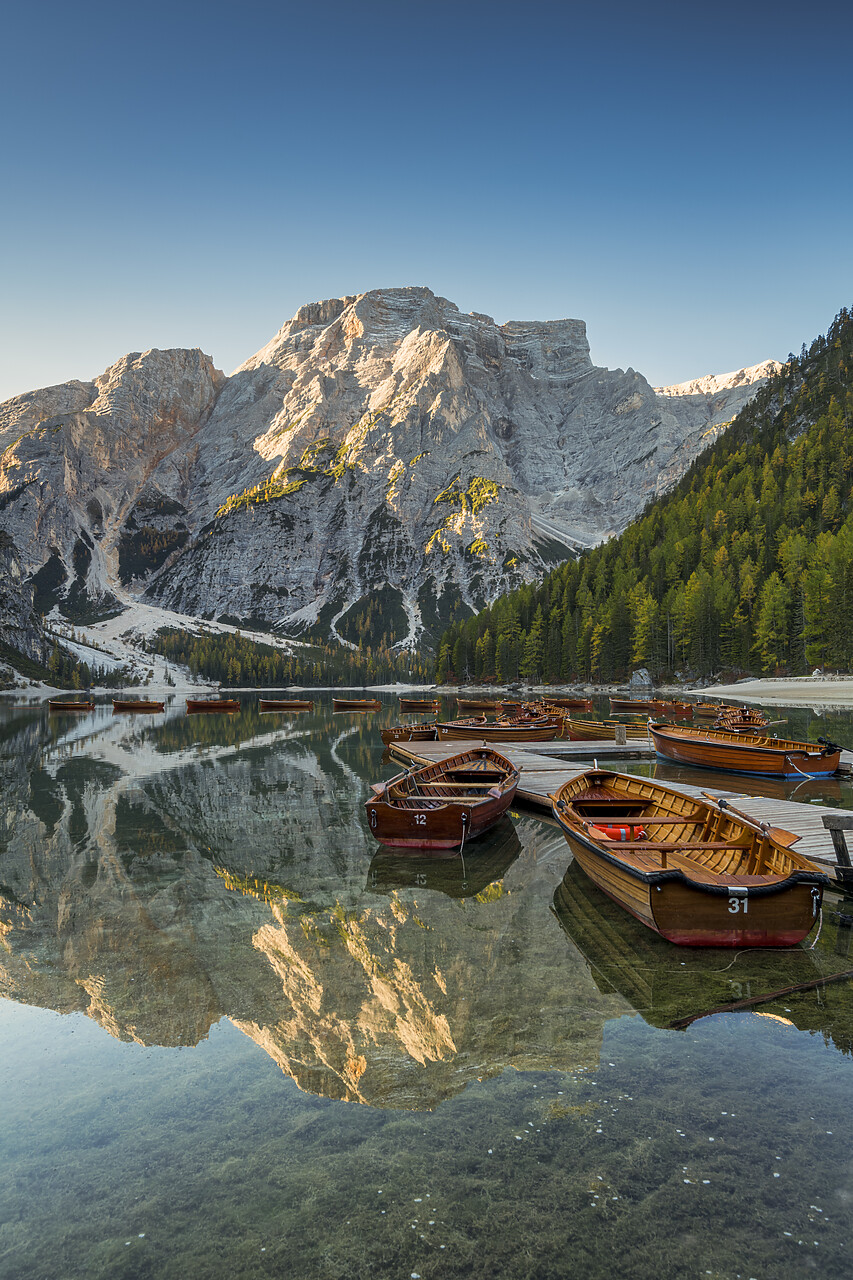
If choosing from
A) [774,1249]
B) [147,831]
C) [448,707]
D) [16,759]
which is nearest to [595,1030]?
[774,1249]

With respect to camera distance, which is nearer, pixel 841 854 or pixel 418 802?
pixel 841 854

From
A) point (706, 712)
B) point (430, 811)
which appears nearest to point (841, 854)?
point (430, 811)

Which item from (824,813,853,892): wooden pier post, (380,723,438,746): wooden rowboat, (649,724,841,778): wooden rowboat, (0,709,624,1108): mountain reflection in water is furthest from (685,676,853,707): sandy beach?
(0,709,624,1108): mountain reflection in water

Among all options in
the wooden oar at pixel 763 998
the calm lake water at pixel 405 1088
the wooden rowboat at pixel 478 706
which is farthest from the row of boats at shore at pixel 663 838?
the wooden rowboat at pixel 478 706

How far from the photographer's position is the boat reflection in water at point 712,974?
9.71m

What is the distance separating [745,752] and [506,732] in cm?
1883

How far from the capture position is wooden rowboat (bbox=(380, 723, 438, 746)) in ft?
159

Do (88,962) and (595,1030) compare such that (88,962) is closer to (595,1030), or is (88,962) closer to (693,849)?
(595,1030)

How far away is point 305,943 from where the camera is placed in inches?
499

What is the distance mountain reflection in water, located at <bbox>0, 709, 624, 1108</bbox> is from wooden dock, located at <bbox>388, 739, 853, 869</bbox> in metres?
4.62

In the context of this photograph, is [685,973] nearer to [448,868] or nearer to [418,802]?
[448,868]

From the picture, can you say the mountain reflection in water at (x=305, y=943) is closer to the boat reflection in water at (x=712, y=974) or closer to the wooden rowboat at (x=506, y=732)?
the boat reflection in water at (x=712, y=974)

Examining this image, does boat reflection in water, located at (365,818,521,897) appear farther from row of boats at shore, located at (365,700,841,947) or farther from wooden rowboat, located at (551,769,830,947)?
wooden rowboat, located at (551,769,830,947)

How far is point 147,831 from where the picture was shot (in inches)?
917
